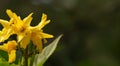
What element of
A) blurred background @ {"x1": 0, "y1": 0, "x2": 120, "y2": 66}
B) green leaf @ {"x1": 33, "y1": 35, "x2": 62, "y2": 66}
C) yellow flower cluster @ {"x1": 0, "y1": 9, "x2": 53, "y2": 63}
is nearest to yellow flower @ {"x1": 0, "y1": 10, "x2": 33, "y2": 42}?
yellow flower cluster @ {"x1": 0, "y1": 9, "x2": 53, "y2": 63}

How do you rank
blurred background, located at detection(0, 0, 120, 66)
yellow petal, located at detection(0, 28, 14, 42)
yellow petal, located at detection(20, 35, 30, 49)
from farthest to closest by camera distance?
blurred background, located at detection(0, 0, 120, 66)
yellow petal, located at detection(0, 28, 14, 42)
yellow petal, located at detection(20, 35, 30, 49)

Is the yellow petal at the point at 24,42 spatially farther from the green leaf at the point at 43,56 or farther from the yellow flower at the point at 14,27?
the green leaf at the point at 43,56

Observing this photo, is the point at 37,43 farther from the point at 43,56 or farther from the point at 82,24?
the point at 82,24

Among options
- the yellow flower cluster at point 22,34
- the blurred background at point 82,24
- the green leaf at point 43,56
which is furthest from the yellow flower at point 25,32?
the blurred background at point 82,24

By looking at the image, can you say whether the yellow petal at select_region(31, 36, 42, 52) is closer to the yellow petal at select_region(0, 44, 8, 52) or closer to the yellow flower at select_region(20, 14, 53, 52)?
the yellow flower at select_region(20, 14, 53, 52)

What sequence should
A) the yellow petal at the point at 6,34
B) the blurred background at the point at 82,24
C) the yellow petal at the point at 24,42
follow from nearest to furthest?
the yellow petal at the point at 24,42, the yellow petal at the point at 6,34, the blurred background at the point at 82,24

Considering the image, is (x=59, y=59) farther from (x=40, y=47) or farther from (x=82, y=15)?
(x=40, y=47)

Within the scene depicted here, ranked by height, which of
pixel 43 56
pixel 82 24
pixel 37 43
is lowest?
pixel 82 24

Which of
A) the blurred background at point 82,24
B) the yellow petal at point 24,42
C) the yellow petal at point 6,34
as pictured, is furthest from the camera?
the blurred background at point 82,24

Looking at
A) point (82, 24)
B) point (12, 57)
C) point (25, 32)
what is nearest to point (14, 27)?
point (25, 32)
